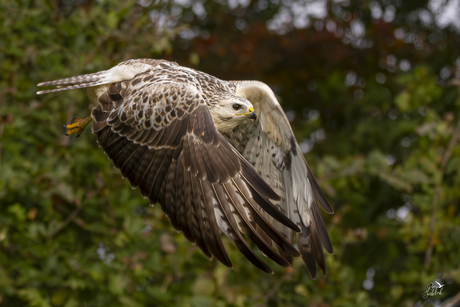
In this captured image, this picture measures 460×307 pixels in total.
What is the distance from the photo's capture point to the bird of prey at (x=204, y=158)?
337cm

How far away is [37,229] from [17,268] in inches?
17.7

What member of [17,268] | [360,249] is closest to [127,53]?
[17,268]

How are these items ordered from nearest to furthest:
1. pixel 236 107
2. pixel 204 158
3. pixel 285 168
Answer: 1. pixel 204 158
2. pixel 236 107
3. pixel 285 168

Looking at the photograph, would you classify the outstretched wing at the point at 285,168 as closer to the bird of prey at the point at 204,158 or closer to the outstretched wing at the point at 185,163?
the bird of prey at the point at 204,158

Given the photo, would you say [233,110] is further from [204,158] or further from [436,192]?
[436,192]

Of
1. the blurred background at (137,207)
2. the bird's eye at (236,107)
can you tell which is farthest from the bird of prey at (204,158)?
the blurred background at (137,207)

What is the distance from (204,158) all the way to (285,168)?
118cm

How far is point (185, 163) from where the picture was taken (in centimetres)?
356

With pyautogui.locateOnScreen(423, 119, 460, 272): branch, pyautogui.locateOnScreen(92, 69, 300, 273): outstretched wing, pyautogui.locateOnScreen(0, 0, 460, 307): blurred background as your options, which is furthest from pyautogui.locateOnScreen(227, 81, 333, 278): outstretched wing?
pyautogui.locateOnScreen(423, 119, 460, 272): branch

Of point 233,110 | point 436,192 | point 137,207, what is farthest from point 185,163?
point 436,192

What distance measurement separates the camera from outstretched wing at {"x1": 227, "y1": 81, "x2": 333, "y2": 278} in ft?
13.9

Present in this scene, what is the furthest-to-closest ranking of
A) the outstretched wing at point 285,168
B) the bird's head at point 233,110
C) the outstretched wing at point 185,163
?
the outstretched wing at point 285,168, the bird's head at point 233,110, the outstretched wing at point 185,163

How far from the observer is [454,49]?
8.85 meters

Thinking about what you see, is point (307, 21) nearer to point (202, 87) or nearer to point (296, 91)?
point (296, 91)
